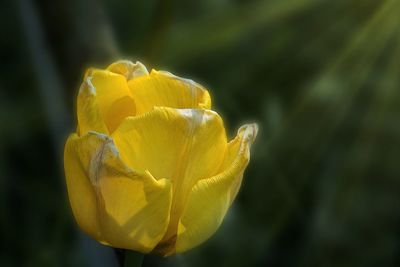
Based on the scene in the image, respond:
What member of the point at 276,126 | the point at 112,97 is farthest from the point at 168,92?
the point at 276,126

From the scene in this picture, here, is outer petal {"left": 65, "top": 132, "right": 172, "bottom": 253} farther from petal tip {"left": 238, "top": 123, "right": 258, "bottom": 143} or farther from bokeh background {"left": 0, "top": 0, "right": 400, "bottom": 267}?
bokeh background {"left": 0, "top": 0, "right": 400, "bottom": 267}

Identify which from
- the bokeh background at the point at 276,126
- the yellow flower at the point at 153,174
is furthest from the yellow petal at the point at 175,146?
the bokeh background at the point at 276,126

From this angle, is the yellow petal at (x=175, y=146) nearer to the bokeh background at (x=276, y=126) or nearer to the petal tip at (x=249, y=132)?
the petal tip at (x=249, y=132)

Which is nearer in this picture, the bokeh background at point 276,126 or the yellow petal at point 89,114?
the yellow petal at point 89,114

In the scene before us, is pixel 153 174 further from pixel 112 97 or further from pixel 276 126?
pixel 276 126

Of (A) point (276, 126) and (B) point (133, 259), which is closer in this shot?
(B) point (133, 259)

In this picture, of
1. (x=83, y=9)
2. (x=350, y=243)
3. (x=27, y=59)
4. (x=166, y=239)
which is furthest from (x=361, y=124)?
(x=166, y=239)
